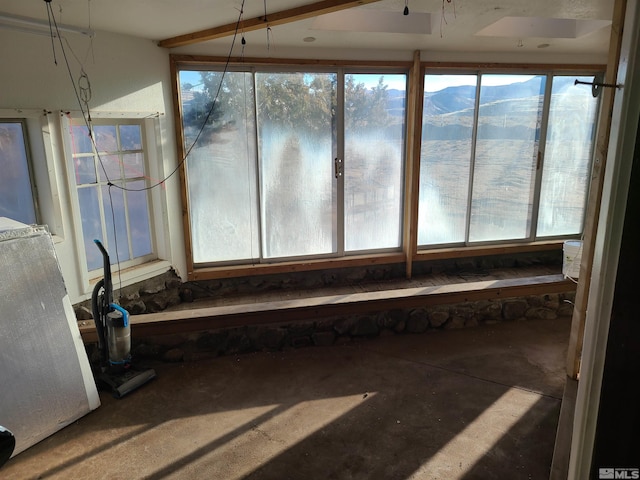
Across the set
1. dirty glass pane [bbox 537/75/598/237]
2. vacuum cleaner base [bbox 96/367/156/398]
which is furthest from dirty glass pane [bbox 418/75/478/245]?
vacuum cleaner base [bbox 96/367/156/398]

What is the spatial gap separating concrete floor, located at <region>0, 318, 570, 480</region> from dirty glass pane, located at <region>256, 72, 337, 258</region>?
60.6 inches

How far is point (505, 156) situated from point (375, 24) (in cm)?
236

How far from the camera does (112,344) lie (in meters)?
3.13

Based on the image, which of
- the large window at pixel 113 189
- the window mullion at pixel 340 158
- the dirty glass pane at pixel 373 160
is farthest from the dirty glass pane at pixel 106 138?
the dirty glass pane at pixel 373 160

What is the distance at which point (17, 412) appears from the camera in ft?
8.51

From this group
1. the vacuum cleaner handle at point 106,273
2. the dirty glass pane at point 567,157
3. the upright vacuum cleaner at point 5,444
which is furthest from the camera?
the dirty glass pane at point 567,157

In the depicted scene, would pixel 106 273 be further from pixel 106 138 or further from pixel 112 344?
pixel 106 138

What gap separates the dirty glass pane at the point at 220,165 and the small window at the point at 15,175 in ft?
4.77

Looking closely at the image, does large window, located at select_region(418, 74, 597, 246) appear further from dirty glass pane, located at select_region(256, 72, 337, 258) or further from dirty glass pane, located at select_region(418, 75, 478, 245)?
dirty glass pane, located at select_region(256, 72, 337, 258)

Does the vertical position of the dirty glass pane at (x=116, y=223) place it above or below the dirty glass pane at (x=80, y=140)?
below

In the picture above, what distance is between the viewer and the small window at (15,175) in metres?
3.25

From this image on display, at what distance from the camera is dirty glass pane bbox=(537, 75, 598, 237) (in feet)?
17.6

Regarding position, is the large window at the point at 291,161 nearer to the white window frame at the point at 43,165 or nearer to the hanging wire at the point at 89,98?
the hanging wire at the point at 89,98

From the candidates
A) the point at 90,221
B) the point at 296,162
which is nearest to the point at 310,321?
the point at 296,162
